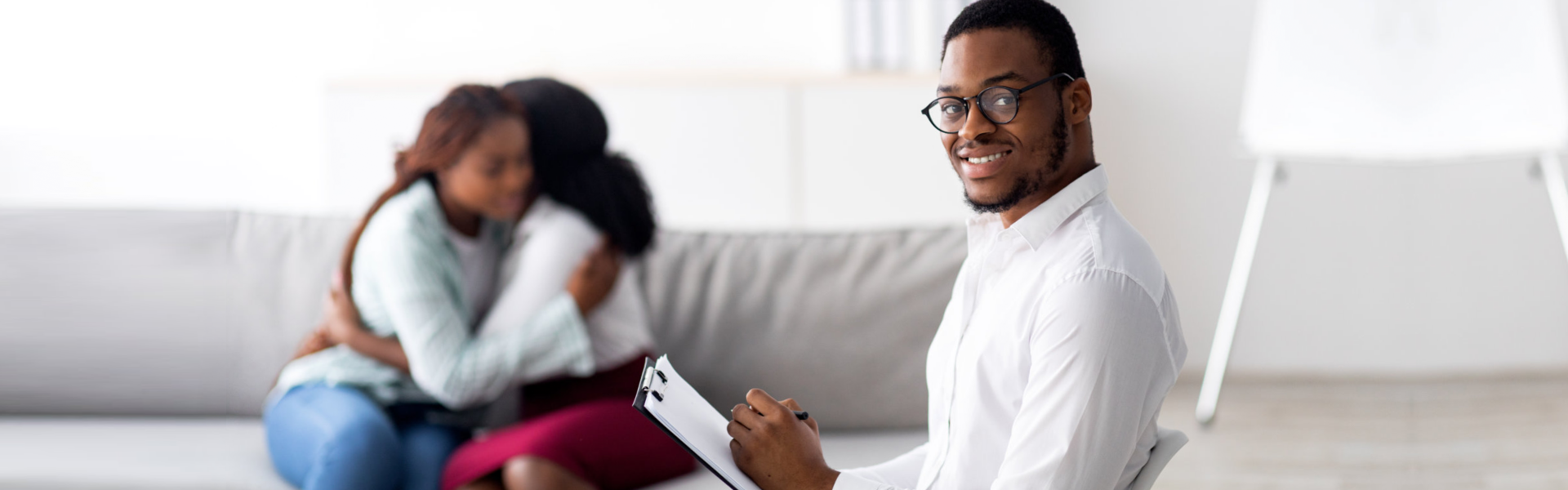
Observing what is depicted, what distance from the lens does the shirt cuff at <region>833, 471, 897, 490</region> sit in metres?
0.83

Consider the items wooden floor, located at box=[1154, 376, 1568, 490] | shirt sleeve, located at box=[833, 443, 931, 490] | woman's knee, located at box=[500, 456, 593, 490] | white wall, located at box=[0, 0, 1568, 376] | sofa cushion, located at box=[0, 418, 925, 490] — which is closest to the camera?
shirt sleeve, located at box=[833, 443, 931, 490]

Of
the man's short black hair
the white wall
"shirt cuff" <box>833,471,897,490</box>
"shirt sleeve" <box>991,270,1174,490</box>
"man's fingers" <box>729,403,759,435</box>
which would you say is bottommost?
the white wall

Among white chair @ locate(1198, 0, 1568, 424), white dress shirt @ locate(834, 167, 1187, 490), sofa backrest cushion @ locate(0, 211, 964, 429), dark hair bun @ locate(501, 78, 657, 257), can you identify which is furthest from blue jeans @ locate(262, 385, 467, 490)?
white chair @ locate(1198, 0, 1568, 424)

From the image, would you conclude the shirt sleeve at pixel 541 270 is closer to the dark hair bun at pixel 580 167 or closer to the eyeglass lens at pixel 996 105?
the dark hair bun at pixel 580 167

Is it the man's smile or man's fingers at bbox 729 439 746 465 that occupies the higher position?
the man's smile

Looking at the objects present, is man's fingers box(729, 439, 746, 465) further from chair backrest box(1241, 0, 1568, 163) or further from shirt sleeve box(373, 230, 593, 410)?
chair backrest box(1241, 0, 1568, 163)

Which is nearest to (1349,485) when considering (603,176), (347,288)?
(603,176)

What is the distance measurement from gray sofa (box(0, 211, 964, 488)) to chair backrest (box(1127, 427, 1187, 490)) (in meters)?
0.81

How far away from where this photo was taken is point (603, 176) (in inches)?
68.4

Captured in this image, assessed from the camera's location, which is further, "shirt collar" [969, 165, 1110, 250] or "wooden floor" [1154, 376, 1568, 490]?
"wooden floor" [1154, 376, 1568, 490]

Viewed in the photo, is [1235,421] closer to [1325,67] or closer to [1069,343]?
[1325,67]

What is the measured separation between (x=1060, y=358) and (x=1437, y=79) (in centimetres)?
133

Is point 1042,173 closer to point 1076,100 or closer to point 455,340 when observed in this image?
point 1076,100

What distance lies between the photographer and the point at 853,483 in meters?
0.84
